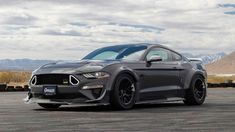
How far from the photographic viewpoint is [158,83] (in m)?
12.2

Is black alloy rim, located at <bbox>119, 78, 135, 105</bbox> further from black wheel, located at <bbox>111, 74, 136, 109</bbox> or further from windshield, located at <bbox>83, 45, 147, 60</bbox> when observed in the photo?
windshield, located at <bbox>83, 45, 147, 60</bbox>

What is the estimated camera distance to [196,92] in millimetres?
13359

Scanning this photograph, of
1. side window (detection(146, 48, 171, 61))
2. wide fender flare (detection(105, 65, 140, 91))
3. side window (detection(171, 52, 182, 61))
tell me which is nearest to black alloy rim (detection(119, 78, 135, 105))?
wide fender flare (detection(105, 65, 140, 91))

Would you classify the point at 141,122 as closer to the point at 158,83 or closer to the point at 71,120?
the point at 71,120

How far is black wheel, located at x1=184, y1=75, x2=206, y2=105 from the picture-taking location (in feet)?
43.0

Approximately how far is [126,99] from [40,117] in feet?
7.87

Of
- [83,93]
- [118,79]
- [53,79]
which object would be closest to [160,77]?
[118,79]

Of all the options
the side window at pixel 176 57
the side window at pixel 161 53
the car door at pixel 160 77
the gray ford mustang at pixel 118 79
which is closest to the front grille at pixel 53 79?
the gray ford mustang at pixel 118 79

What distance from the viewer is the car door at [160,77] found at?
11805mm

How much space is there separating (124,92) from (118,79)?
0.36m

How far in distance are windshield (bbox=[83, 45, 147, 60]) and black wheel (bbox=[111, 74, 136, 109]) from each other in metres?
0.67

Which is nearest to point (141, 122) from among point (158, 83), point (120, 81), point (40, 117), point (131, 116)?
point (131, 116)

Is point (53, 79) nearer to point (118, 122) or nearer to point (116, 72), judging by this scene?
point (116, 72)

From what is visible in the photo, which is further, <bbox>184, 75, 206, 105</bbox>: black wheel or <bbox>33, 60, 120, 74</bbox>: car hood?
<bbox>184, 75, 206, 105</bbox>: black wheel
